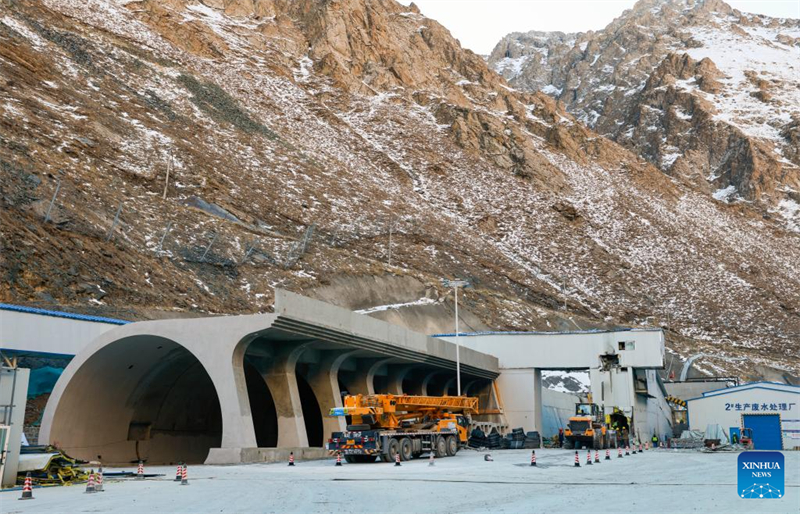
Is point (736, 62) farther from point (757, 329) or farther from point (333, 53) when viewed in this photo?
point (757, 329)

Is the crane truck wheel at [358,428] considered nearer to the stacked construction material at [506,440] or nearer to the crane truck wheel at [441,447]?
the crane truck wheel at [441,447]

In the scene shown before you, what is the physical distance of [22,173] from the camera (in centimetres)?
5281

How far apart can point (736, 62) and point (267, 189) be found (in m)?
139

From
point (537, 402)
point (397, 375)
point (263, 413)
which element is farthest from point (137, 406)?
point (537, 402)

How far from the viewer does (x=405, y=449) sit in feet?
90.8

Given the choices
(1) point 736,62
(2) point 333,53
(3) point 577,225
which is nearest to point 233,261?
(3) point 577,225

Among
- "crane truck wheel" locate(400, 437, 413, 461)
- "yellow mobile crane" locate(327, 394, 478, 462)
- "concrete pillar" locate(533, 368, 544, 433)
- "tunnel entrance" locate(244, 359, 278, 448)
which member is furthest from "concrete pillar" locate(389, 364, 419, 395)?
"crane truck wheel" locate(400, 437, 413, 461)

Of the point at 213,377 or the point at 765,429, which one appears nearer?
the point at 213,377

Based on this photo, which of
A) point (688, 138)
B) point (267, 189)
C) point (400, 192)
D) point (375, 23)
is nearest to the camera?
point (267, 189)

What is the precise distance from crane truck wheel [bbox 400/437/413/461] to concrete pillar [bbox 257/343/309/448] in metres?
3.98

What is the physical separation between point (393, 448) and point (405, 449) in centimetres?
95

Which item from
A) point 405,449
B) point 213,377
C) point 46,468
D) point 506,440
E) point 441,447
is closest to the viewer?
point 46,468

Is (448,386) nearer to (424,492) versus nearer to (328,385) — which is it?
(328,385)

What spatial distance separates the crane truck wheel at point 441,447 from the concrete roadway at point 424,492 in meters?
6.28
